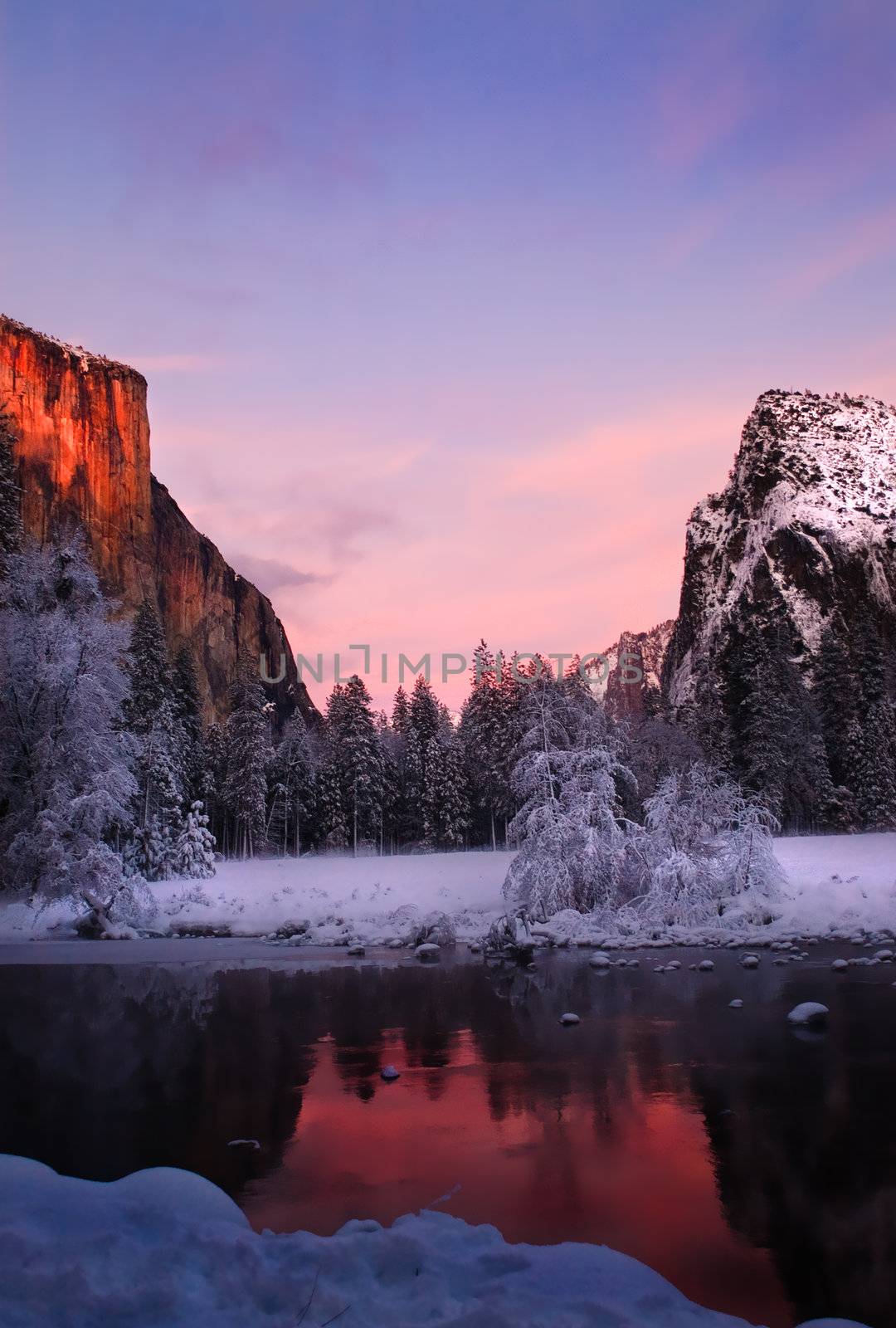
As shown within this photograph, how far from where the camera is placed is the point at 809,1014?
13.7 meters

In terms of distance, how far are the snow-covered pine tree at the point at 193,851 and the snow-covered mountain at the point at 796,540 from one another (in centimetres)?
6917

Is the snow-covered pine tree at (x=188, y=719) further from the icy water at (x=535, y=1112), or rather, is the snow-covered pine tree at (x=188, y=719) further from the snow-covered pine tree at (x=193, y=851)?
the icy water at (x=535, y=1112)

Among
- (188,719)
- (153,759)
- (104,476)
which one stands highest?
(104,476)

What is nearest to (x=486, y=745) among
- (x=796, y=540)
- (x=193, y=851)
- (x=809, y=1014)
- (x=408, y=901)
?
(x=193, y=851)

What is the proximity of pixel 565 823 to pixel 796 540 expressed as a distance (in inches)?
4792

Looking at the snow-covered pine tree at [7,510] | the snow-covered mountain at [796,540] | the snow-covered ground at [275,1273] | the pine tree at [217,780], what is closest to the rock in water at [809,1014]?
the snow-covered ground at [275,1273]

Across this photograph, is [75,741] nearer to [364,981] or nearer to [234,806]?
[364,981]

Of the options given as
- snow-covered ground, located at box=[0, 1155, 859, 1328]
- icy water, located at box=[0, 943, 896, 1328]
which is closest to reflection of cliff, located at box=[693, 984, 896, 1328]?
icy water, located at box=[0, 943, 896, 1328]

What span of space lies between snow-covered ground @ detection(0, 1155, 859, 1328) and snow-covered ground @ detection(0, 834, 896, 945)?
18768 mm

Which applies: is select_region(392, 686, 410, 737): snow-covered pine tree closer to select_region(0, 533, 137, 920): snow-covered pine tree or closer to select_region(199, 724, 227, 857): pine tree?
select_region(199, 724, 227, 857): pine tree

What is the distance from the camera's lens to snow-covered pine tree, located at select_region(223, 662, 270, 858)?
5916 cm

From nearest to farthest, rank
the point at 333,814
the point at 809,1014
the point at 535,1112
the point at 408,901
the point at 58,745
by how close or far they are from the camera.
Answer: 1. the point at 535,1112
2. the point at 809,1014
3. the point at 58,745
4. the point at 408,901
5. the point at 333,814

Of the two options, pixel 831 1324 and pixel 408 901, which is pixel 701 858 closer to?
pixel 408 901

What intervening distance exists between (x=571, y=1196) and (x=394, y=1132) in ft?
7.79
